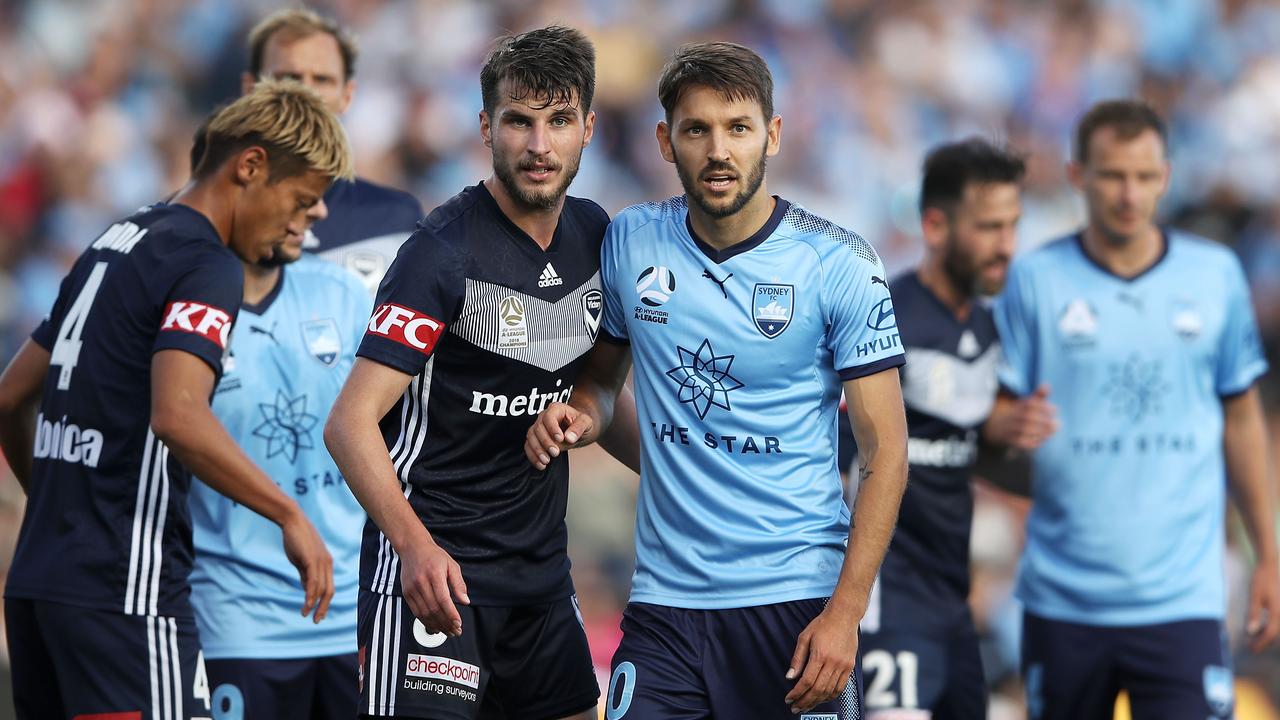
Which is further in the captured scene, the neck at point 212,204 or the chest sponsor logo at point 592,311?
the neck at point 212,204

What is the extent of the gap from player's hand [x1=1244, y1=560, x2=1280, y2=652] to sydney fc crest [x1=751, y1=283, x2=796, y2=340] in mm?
2920

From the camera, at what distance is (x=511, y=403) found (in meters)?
4.31

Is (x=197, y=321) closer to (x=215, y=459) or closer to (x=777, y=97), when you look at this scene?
(x=215, y=459)

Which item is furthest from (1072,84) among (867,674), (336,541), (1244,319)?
(336,541)

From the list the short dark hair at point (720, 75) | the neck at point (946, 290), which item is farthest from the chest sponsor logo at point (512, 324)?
the neck at point (946, 290)

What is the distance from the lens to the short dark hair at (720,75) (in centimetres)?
427

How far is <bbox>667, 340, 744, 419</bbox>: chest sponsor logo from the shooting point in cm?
426

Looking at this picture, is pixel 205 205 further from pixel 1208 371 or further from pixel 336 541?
pixel 1208 371

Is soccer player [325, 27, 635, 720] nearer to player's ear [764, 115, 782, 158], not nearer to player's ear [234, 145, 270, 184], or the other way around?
player's ear [764, 115, 782, 158]

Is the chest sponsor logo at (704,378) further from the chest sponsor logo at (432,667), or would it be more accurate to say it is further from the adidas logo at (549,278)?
the chest sponsor logo at (432,667)

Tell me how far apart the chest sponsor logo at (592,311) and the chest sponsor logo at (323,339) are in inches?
51.1

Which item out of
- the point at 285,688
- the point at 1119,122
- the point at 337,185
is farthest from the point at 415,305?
the point at 1119,122

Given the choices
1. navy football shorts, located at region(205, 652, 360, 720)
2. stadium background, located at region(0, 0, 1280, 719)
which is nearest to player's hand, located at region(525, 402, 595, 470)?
navy football shorts, located at region(205, 652, 360, 720)

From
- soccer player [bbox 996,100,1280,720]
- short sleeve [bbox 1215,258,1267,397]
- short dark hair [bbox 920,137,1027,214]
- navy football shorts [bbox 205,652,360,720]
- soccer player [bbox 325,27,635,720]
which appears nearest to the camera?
soccer player [bbox 325,27,635,720]
